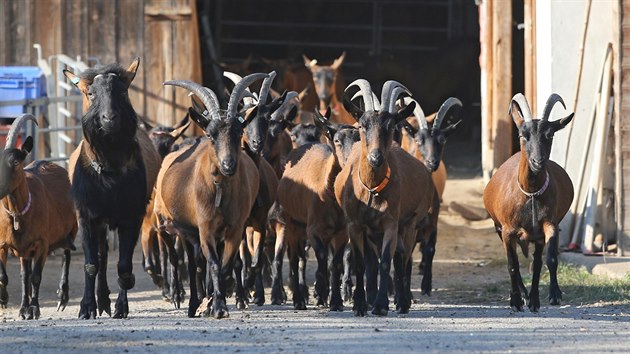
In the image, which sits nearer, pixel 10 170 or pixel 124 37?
pixel 10 170

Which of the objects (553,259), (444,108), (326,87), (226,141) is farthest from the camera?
(326,87)

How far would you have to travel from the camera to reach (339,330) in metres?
10.2

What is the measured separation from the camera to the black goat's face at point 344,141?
13117mm

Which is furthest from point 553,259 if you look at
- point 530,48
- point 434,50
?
point 434,50

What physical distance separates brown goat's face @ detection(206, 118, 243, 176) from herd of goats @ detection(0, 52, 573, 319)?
12mm

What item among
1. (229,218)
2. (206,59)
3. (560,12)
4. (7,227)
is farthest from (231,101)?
(206,59)

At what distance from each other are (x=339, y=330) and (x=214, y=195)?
7.07ft

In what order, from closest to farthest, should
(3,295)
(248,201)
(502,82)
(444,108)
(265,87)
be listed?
1. (248,201)
2. (3,295)
3. (265,87)
4. (444,108)
5. (502,82)

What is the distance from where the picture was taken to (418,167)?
13.1 meters

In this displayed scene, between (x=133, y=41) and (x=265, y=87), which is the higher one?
(x=133, y=41)

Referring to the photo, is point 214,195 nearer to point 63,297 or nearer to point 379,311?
point 379,311

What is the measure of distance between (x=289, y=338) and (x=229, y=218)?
2.33 m

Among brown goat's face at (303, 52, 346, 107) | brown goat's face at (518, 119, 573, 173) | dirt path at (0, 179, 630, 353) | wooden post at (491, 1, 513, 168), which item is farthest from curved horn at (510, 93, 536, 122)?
brown goat's face at (303, 52, 346, 107)

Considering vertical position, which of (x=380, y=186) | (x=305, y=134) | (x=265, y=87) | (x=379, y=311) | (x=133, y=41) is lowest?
(x=379, y=311)
